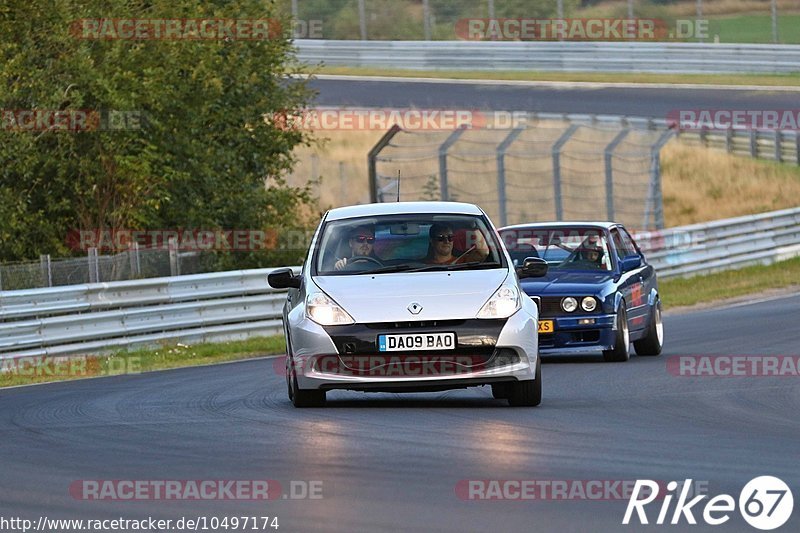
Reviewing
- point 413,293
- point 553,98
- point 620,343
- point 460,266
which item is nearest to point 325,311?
point 413,293

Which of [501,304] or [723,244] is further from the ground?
[501,304]

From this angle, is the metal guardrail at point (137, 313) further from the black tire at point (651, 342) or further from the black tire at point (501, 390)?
the black tire at point (501, 390)

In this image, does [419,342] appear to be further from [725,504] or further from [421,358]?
[725,504]

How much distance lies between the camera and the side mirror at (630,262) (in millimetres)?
17344

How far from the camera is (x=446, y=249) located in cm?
1212

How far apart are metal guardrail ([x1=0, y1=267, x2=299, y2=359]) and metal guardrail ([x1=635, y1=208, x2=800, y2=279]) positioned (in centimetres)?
879

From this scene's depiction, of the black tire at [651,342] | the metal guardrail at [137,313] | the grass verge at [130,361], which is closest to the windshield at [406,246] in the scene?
the black tire at [651,342]

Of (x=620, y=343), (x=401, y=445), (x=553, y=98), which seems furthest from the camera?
(x=553, y=98)

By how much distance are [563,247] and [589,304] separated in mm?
1439

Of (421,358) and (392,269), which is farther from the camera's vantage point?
(392,269)

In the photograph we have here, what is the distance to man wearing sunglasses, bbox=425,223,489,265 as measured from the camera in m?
12.1

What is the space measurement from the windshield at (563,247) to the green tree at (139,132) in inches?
318

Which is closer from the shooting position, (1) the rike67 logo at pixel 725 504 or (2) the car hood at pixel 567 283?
(1) the rike67 logo at pixel 725 504

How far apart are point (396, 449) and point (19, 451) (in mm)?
2214
